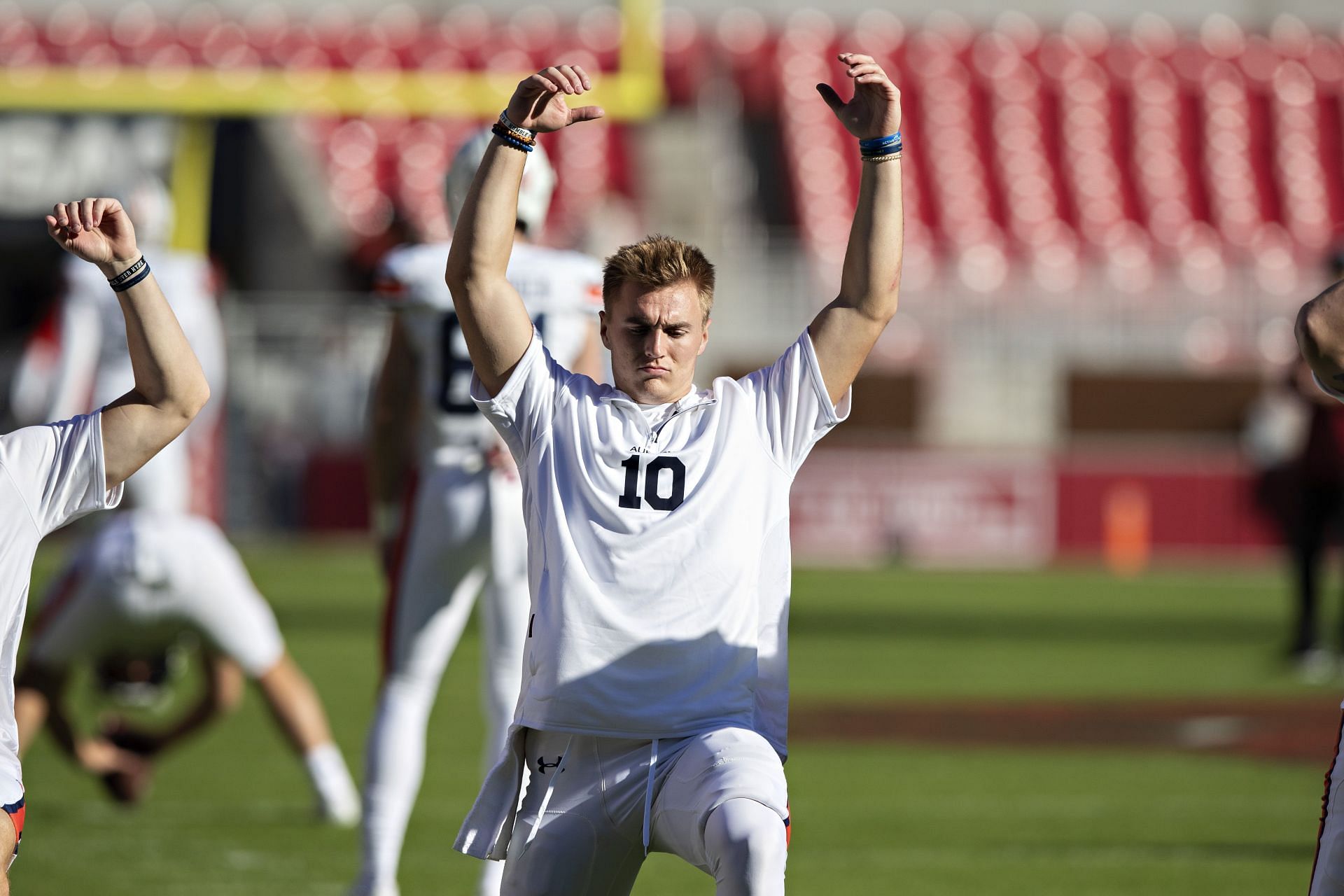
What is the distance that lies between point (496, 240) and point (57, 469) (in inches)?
35.9

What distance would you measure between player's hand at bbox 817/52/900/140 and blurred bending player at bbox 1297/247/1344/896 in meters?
0.85

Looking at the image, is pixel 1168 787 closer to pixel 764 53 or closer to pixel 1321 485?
pixel 1321 485

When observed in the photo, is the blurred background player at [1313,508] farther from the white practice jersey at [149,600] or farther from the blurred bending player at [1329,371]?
the blurred bending player at [1329,371]

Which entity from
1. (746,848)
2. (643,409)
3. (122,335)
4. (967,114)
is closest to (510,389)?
(643,409)

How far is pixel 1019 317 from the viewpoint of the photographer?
23.5 metres

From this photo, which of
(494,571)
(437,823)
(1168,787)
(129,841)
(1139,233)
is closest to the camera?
(494,571)

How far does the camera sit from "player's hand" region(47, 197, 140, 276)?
370 centimetres

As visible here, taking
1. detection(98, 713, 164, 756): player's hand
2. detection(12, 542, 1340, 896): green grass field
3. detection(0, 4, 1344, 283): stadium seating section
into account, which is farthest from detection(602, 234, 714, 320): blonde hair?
detection(0, 4, 1344, 283): stadium seating section

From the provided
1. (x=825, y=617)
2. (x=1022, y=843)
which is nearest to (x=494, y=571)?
(x=1022, y=843)

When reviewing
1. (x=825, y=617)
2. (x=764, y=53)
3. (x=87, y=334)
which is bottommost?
(x=825, y=617)

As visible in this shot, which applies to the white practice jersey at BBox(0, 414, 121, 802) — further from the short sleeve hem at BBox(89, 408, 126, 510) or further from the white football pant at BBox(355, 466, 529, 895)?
the white football pant at BBox(355, 466, 529, 895)

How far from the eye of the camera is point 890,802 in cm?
766

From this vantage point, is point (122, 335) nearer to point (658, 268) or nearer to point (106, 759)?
point (106, 759)

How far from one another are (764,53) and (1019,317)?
26.1 feet
